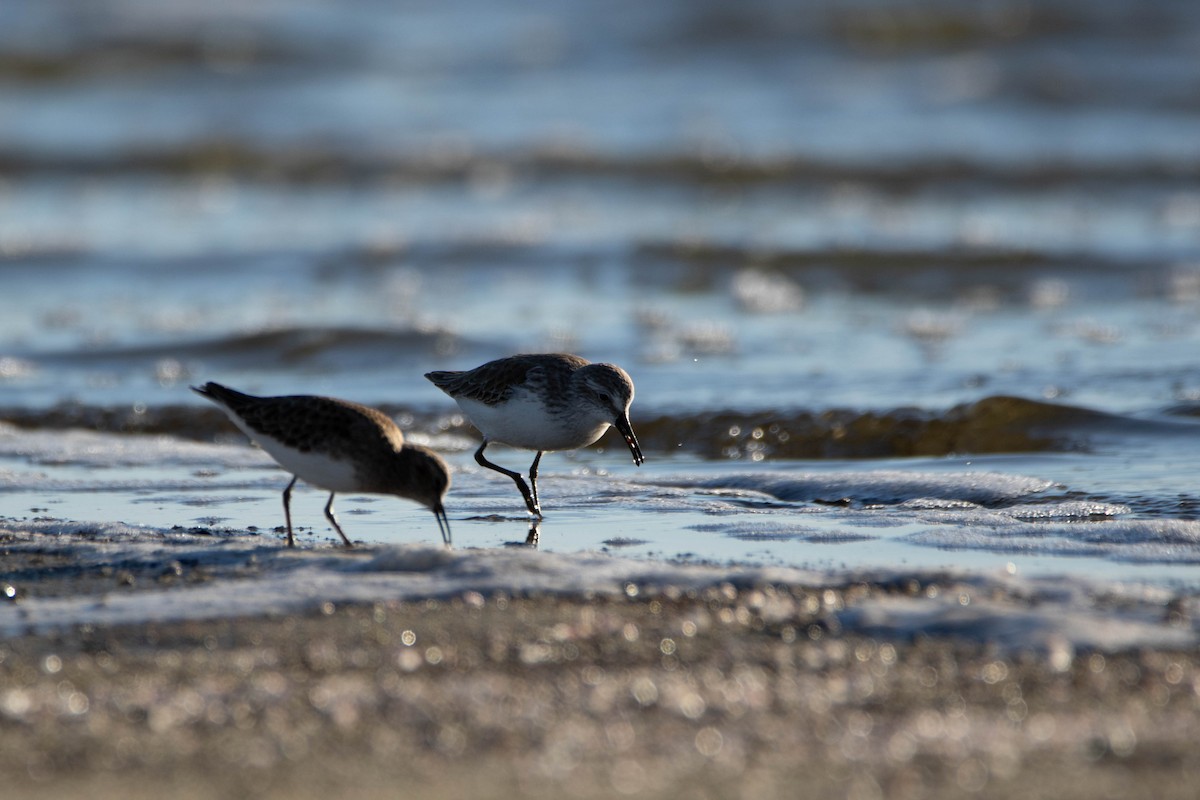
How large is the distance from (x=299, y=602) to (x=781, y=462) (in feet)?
11.8

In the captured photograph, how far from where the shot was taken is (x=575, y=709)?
12.0 feet

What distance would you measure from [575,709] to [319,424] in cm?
215

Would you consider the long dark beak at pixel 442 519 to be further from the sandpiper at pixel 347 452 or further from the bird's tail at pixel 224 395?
the bird's tail at pixel 224 395

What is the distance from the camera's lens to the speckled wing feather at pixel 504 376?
6.50 meters

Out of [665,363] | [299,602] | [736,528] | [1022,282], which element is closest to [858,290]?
[1022,282]

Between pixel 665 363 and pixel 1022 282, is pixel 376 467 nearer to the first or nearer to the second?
pixel 665 363

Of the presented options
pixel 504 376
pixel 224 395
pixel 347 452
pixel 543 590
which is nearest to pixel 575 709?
pixel 543 590

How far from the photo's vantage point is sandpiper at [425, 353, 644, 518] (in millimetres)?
6375

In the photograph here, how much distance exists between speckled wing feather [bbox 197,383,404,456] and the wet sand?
1.09 metres

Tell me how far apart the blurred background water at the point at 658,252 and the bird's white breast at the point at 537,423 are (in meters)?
0.29

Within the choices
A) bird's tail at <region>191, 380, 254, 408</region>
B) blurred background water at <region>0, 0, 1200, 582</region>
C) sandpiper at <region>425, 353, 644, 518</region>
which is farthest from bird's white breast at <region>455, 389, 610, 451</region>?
bird's tail at <region>191, 380, 254, 408</region>

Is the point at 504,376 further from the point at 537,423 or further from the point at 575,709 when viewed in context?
the point at 575,709

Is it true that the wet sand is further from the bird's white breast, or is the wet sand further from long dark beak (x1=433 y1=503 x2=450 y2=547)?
the bird's white breast

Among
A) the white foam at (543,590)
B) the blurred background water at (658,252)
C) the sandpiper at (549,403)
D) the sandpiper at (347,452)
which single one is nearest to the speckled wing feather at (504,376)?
the sandpiper at (549,403)
